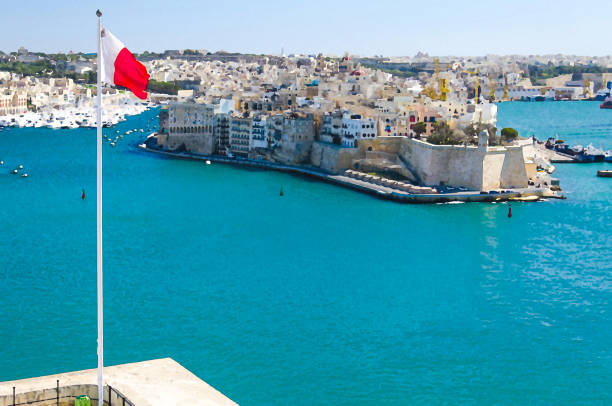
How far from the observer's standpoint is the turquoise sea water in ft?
29.7

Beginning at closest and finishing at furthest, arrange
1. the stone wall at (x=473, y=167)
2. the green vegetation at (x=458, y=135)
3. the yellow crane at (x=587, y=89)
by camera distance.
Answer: the stone wall at (x=473, y=167) → the green vegetation at (x=458, y=135) → the yellow crane at (x=587, y=89)

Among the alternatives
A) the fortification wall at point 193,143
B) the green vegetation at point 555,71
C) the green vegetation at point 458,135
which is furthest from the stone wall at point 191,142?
the green vegetation at point 555,71

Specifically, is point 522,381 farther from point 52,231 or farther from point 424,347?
point 52,231

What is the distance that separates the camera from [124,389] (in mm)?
6086

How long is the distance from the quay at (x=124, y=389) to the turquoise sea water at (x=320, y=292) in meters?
1.92

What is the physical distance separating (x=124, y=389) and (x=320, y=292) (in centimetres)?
629

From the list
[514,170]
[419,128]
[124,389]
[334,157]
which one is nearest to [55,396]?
[124,389]

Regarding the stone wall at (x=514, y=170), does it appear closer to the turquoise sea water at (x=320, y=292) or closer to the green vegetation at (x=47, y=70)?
the turquoise sea water at (x=320, y=292)

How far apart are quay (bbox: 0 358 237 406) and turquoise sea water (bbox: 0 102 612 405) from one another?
1.92 metres

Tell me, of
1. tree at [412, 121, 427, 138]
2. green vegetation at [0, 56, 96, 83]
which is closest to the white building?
tree at [412, 121, 427, 138]

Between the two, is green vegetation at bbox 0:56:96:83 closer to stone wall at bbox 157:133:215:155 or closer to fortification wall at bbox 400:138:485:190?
stone wall at bbox 157:133:215:155

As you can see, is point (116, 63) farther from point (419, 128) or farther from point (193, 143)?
point (193, 143)

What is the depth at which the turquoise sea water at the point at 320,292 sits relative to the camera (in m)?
9.04

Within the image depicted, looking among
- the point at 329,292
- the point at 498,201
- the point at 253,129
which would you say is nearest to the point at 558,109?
the point at 253,129
